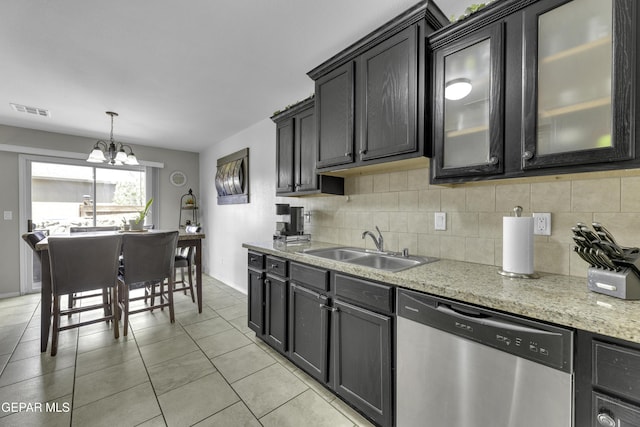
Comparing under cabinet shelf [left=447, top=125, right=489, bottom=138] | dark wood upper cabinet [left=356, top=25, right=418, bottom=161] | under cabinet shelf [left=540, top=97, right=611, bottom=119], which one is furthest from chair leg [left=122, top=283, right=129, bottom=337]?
under cabinet shelf [left=540, top=97, right=611, bottom=119]

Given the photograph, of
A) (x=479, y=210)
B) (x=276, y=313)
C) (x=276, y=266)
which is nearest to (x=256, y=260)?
(x=276, y=266)

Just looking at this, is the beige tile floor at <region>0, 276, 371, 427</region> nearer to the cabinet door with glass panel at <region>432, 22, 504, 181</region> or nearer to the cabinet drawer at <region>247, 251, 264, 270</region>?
the cabinet drawer at <region>247, 251, 264, 270</region>

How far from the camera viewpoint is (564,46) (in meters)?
1.10

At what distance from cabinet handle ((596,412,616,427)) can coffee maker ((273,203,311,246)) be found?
217 cm

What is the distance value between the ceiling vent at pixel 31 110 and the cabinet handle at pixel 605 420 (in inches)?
203

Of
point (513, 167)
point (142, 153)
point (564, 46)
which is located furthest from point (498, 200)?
point (142, 153)

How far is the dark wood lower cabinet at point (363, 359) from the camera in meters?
1.37

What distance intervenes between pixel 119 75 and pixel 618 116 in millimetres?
3374

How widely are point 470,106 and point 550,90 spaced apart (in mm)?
321

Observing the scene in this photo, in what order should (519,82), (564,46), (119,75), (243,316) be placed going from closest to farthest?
(564,46) → (519,82) → (119,75) → (243,316)

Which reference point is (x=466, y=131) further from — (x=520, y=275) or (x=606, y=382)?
(x=606, y=382)

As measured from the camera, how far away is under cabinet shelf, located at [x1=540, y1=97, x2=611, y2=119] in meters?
1.02

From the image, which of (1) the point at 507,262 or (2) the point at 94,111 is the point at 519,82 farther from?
(2) the point at 94,111

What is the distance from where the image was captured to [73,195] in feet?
14.0
